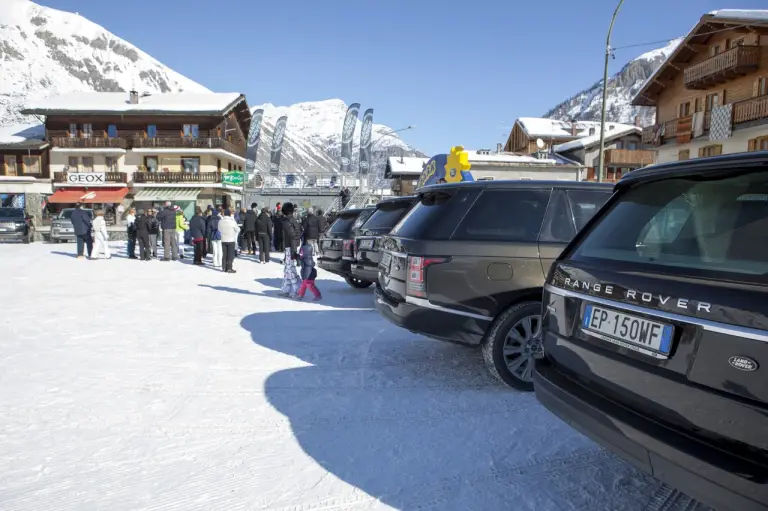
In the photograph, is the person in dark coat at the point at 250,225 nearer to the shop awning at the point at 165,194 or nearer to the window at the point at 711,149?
the window at the point at 711,149

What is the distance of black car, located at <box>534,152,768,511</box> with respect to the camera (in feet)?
5.69

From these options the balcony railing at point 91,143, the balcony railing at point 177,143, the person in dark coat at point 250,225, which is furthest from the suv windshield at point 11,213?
the balcony railing at point 91,143

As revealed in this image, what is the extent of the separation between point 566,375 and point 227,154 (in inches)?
1781

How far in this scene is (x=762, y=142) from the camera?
22.5 m

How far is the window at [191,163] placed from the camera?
43469 mm

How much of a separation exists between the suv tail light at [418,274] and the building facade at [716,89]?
23.6 metres

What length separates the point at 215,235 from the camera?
47.7 feet

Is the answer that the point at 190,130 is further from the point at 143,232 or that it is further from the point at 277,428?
the point at 277,428

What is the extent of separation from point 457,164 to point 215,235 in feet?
23.8

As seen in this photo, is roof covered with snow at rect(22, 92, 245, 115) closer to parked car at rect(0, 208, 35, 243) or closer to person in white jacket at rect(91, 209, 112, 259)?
parked car at rect(0, 208, 35, 243)

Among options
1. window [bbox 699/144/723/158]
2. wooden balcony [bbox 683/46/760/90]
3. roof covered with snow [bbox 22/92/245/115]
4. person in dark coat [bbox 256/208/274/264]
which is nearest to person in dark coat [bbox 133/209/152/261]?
person in dark coat [bbox 256/208/274/264]

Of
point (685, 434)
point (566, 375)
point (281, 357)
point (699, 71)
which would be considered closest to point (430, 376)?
point (281, 357)

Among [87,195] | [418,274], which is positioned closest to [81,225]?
[418,274]

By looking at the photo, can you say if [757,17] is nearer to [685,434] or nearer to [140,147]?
[685,434]
